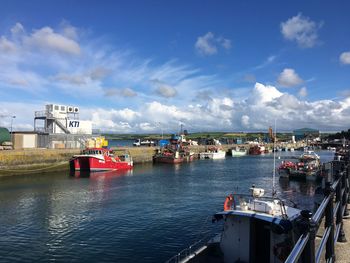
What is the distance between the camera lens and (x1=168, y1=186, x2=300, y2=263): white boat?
46.2ft

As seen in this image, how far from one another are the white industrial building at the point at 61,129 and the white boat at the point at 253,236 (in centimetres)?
6600

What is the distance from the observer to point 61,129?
80.6m

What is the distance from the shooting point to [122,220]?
29016mm

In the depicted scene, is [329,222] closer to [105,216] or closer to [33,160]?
[105,216]

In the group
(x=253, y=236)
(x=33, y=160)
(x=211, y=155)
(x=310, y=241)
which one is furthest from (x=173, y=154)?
(x=310, y=241)

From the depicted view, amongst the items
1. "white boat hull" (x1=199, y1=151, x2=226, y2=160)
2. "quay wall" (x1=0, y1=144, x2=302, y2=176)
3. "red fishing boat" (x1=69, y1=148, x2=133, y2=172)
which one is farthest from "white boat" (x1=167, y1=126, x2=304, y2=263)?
"white boat hull" (x1=199, y1=151, x2=226, y2=160)

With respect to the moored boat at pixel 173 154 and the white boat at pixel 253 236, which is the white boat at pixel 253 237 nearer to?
the white boat at pixel 253 236

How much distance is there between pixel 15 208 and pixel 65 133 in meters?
48.3

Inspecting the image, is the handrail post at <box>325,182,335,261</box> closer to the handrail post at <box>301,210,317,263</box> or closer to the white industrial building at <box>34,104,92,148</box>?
the handrail post at <box>301,210,317,263</box>

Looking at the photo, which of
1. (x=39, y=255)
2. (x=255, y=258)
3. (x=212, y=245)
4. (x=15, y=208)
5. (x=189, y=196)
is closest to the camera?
(x=255, y=258)

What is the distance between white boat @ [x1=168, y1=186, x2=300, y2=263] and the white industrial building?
66.0 meters

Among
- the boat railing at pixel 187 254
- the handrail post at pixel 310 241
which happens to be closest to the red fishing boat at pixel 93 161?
the boat railing at pixel 187 254

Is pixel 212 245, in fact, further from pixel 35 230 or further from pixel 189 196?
pixel 189 196

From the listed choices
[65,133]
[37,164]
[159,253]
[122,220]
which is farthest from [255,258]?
[65,133]
